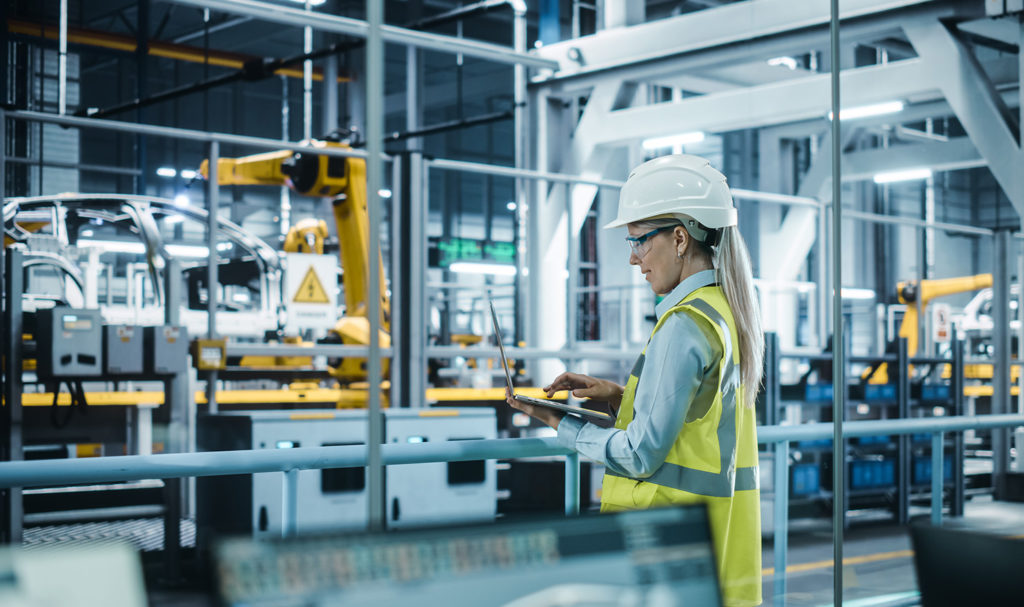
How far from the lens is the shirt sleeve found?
1.71 metres

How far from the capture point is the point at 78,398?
632cm

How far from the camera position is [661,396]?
5.62 ft

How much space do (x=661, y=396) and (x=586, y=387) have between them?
420mm

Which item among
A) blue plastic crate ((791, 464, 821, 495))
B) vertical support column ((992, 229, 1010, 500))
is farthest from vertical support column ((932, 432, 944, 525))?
vertical support column ((992, 229, 1010, 500))

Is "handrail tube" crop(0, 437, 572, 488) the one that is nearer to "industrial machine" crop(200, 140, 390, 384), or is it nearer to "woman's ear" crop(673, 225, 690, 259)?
"woman's ear" crop(673, 225, 690, 259)

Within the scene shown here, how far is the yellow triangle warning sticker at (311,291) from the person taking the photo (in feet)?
23.3

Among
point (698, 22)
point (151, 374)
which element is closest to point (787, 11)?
point (698, 22)

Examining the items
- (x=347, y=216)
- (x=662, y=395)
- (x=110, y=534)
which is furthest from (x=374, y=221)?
(x=347, y=216)

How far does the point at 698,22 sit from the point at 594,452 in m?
7.09

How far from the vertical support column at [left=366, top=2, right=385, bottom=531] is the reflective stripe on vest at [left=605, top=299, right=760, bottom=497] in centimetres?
61

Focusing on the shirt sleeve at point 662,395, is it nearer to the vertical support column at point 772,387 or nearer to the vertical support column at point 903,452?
the vertical support column at point 772,387

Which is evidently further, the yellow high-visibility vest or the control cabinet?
the control cabinet

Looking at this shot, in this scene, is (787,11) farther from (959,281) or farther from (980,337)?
(980,337)

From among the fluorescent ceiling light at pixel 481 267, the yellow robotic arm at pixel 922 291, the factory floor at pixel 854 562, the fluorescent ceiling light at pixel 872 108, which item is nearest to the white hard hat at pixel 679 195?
the factory floor at pixel 854 562
